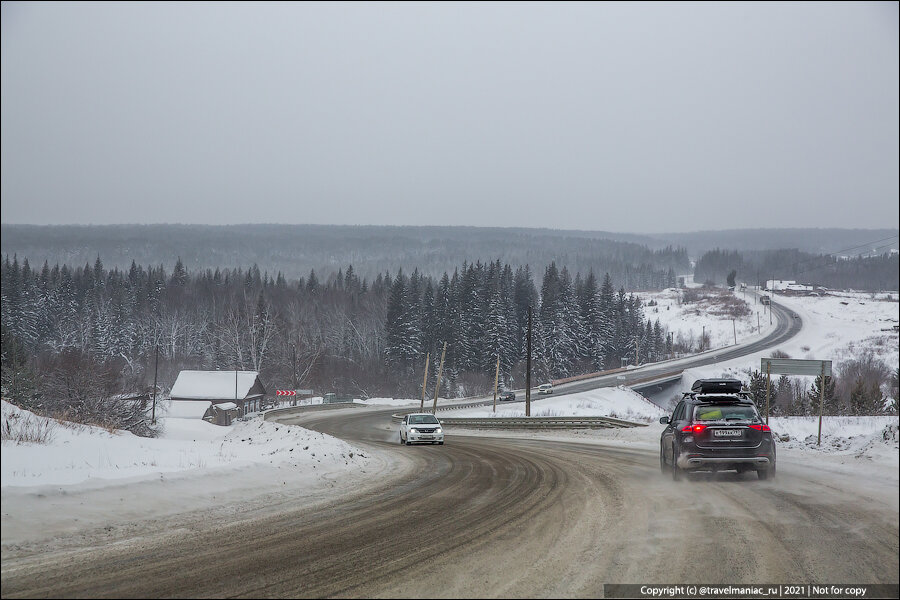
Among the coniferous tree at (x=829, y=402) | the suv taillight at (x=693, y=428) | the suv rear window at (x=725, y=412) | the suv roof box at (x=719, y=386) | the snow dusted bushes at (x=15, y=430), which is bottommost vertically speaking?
the coniferous tree at (x=829, y=402)

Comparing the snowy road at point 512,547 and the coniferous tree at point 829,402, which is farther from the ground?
the snowy road at point 512,547

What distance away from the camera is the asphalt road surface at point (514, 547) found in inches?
252

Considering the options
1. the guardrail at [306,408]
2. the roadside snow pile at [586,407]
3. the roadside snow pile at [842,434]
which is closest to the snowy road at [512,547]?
the roadside snow pile at [842,434]

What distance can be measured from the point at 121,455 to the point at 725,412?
10885 millimetres

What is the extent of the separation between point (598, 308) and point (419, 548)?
97.1 metres

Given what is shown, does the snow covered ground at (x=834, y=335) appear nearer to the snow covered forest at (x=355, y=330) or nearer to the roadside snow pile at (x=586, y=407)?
the roadside snow pile at (x=586, y=407)

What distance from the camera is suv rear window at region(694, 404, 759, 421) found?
12.8 metres

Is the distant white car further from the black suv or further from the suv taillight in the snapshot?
the suv taillight

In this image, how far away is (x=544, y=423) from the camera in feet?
161

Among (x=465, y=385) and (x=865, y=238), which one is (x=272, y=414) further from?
(x=865, y=238)

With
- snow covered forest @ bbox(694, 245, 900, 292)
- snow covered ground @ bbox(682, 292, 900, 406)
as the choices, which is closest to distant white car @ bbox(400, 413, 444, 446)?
snow covered ground @ bbox(682, 292, 900, 406)

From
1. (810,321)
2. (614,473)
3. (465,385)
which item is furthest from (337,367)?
(614,473)

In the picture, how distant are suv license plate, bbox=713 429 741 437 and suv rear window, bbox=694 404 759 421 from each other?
302mm

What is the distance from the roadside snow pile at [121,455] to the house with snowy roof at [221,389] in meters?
64.5
